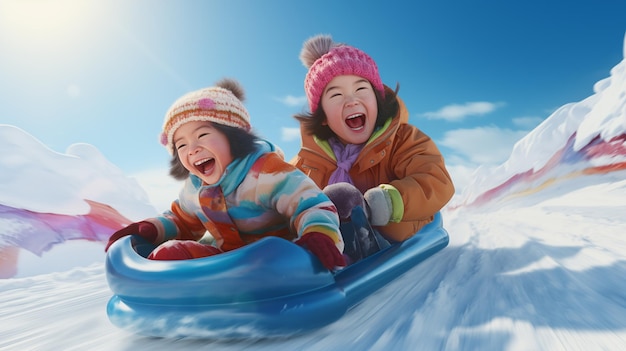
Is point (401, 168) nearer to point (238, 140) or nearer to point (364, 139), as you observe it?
point (364, 139)

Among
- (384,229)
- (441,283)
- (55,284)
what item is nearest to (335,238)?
(441,283)

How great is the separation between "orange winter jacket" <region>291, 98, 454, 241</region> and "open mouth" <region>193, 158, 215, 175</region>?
88cm

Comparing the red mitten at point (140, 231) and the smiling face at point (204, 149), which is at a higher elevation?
the smiling face at point (204, 149)

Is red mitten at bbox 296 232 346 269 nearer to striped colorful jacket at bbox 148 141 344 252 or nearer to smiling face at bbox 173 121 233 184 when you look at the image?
striped colorful jacket at bbox 148 141 344 252

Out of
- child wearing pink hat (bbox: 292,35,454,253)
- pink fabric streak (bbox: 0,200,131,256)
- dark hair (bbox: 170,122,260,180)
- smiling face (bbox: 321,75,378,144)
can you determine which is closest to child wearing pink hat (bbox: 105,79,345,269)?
dark hair (bbox: 170,122,260,180)

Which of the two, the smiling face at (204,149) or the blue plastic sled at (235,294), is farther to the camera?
the smiling face at (204,149)

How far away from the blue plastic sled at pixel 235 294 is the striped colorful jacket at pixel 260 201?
0.19 m

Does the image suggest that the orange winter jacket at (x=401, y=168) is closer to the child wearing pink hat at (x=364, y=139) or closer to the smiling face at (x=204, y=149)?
the child wearing pink hat at (x=364, y=139)

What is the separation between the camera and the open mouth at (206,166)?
1564 millimetres

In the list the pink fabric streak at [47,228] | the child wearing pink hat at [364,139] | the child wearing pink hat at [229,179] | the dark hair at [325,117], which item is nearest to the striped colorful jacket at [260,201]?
the child wearing pink hat at [229,179]

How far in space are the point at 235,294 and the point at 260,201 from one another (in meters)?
0.46

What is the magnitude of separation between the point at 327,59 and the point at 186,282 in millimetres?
1640

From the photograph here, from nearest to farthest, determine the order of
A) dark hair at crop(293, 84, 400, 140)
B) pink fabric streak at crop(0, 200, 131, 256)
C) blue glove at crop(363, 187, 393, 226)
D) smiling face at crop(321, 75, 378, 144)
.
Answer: blue glove at crop(363, 187, 393, 226) → smiling face at crop(321, 75, 378, 144) → dark hair at crop(293, 84, 400, 140) → pink fabric streak at crop(0, 200, 131, 256)

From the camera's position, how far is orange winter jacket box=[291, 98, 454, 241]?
202cm
